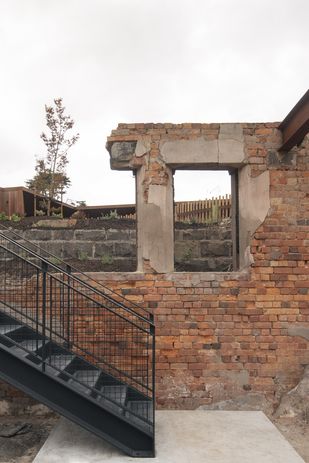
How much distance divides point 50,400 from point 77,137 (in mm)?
11648

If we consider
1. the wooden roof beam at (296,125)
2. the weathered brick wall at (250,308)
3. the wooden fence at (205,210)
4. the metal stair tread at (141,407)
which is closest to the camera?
the metal stair tread at (141,407)

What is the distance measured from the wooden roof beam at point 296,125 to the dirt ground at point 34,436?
358 cm

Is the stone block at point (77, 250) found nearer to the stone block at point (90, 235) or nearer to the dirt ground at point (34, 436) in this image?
the stone block at point (90, 235)

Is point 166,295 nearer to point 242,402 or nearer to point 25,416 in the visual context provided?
point 242,402

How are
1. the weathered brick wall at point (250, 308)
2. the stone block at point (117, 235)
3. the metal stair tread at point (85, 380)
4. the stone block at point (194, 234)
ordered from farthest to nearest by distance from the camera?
the stone block at point (117, 235)
the stone block at point (194, 234)
the weathered brick wall at point (250, 308)
the metal stair tread at point (85, 380)

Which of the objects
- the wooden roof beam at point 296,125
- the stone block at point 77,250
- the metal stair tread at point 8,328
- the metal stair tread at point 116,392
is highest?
the wooden roof beam at point 296,125

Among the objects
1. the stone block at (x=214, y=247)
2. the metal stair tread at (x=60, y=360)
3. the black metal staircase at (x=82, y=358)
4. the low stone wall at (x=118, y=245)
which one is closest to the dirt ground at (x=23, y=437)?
the black metal staircase at (x=82, y=358)

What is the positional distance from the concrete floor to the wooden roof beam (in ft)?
11.7

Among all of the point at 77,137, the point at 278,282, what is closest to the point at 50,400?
the point at 278,282

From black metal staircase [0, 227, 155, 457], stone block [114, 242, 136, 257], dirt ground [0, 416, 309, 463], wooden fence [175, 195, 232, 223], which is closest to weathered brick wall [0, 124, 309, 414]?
black metal staircase [0, 227, 155, 457]

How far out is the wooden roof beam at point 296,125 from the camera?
4906 millimetres

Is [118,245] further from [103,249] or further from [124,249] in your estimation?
[103,249]

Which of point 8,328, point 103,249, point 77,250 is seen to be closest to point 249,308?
point 8,328

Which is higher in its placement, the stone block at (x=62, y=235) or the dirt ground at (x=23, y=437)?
the stone block at (x=62, y=235)
